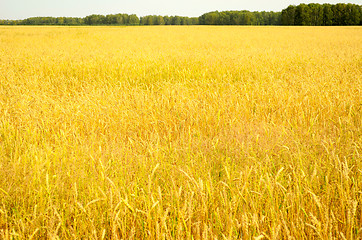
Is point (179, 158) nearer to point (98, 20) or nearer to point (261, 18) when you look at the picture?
point (261, 18)

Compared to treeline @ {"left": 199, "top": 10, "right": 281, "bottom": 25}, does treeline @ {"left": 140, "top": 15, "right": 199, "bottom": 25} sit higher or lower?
higher

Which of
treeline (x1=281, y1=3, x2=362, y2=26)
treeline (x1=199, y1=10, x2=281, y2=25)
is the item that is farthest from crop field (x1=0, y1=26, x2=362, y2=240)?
treeline (x1=199, y1=10, x2=281, y2=25)

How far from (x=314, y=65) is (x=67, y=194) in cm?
608

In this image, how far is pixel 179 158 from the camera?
1.99 m

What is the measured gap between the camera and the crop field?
130cm

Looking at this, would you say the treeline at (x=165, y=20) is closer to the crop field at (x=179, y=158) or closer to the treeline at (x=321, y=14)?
the treeline at (x=321, y=14)

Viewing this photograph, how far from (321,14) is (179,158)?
72.8 metres

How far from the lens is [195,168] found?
6.05ft

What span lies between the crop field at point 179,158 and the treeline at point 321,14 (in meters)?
64.5

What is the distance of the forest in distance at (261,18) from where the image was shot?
60844 mm

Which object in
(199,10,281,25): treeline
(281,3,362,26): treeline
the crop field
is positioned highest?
(199,10,281,25): treeline

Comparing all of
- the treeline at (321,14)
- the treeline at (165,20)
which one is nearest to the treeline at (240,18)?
the treeline at (165,20)

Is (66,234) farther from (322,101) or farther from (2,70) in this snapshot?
(2,70)

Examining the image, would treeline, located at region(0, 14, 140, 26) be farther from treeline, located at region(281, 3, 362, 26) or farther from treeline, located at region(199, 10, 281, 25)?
treeline, located at region(281, 3, 362, 26)
